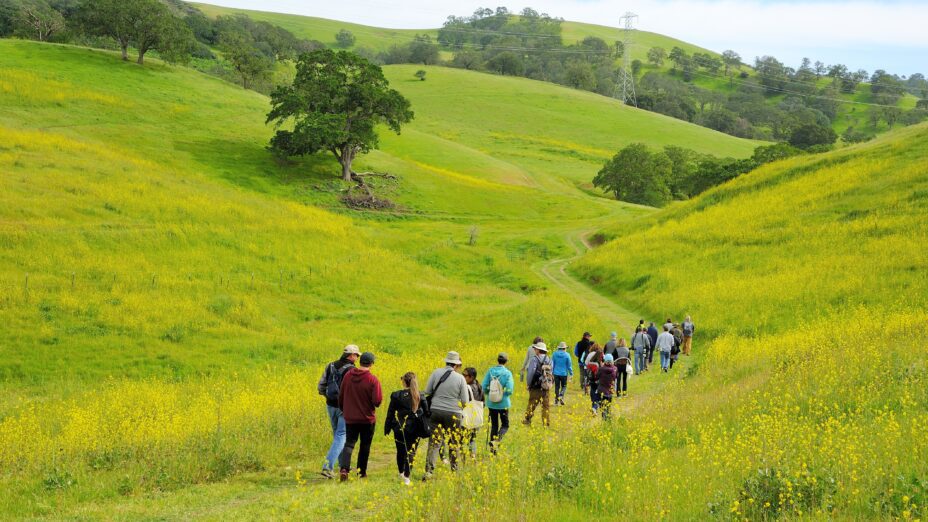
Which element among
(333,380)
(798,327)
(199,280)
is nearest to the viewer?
(333,380)

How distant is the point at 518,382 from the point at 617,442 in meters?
9.25

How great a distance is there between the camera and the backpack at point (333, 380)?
11914mm

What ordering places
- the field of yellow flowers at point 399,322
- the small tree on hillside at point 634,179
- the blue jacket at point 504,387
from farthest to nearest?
the small tree on hillside at point 634,179 < the blue jacket at point 504,387 < the field of yellow flowers at point 399,322

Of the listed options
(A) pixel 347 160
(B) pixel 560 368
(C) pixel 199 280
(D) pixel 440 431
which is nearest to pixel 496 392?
(D) pixel 440 431

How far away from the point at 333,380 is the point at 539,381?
5043 mm

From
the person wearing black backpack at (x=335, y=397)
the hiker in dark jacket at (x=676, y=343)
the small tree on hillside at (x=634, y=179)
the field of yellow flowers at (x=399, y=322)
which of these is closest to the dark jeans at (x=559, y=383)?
the field of yellow flowers at (x=399, y=322)

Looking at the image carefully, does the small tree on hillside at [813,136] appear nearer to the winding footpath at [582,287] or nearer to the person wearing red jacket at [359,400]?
the winding footpath at [582,287]

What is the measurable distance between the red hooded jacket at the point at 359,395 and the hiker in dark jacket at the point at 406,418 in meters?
0.36

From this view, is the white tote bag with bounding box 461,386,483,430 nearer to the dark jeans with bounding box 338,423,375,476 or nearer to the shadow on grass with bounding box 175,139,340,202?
the dark jeans with bounding box 338,423,375,476

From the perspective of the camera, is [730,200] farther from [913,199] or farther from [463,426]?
[463,426]

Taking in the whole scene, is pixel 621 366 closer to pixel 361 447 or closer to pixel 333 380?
pixel 361 447

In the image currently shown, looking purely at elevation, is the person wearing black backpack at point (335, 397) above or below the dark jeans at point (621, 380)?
above

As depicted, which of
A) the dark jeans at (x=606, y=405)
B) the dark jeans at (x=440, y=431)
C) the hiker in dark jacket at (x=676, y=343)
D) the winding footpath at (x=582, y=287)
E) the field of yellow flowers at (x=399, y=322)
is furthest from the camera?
the winding footpath at (x=582, y=287)

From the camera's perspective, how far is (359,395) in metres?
11.4
